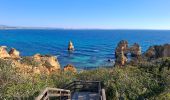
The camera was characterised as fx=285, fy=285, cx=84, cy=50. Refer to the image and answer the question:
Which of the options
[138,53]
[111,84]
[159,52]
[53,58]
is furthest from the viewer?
[138,53]

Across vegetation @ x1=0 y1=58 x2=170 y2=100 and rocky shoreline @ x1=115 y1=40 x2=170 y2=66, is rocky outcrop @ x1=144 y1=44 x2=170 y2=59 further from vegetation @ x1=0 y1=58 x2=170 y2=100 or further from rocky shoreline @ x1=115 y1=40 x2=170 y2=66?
vegetation @ x1=0 y1=58 x2=170 y2=100

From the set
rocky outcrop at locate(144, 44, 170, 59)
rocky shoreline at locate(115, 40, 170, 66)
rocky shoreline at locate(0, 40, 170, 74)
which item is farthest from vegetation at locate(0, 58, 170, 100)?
rocky outcrop at locate(144, 44, 170, 59)

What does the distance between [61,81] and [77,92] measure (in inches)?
110

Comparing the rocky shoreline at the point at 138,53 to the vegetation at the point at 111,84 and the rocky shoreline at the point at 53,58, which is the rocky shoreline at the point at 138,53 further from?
the vegetation at the point at 111,84

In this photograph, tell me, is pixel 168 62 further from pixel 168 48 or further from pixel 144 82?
pixel 168 48

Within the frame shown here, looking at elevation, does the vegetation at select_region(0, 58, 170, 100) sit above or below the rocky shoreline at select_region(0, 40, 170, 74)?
above

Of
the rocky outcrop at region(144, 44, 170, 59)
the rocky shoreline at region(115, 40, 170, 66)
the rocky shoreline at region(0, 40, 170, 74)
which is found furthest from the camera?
the rocky outcrop at region(144, 44, 170, 59)

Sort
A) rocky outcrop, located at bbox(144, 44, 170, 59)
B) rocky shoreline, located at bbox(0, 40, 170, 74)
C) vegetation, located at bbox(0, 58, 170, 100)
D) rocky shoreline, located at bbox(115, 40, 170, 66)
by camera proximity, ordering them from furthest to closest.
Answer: rocky outcrop, located at bbox(144, 44, 170, 59) → rocky shoreline, located at bbox(115, 40, 170, 66) → rocky shoreline, located at bbox(0, 40, 170, 74) → vegetation, located at bbox(0, 58, 170, 100)

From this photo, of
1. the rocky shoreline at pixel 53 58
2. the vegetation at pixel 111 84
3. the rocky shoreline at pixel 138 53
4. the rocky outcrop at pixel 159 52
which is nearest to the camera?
the vegetation at pixel 111 84

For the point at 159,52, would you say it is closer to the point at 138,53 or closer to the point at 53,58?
the point at 138,53

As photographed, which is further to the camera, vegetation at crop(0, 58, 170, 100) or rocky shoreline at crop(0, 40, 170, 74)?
rocky shoreline at crop(0, 40, 170, 74)

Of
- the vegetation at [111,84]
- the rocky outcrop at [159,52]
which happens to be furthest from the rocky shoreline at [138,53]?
the vegetation at [111,84]

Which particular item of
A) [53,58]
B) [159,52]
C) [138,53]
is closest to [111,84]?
[53,58]

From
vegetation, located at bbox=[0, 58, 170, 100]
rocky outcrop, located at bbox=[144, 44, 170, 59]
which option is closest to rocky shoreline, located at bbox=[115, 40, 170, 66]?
rocky outcrop, located at bbox=[144, 44, 170, 59]
